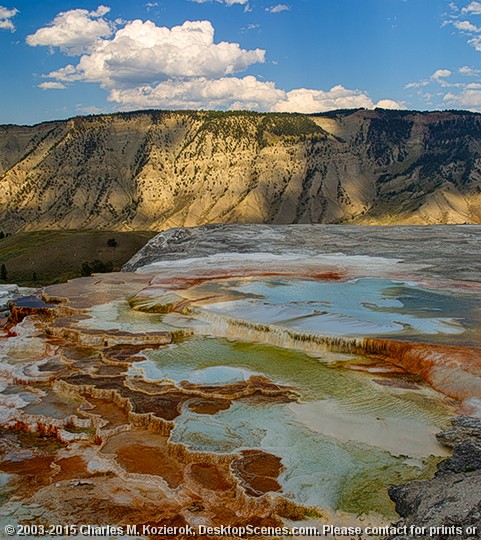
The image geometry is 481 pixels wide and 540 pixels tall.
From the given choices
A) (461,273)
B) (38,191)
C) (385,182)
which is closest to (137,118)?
(38,191)

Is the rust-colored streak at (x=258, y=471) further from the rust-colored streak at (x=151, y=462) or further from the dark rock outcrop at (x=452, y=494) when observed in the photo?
the dark rock outcrop at (x=452, y=494)

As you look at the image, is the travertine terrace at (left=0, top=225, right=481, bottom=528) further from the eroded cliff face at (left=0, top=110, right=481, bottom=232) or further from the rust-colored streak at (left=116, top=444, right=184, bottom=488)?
the eroded cliff face at (left=0, top=110, right=481, bottom=232)

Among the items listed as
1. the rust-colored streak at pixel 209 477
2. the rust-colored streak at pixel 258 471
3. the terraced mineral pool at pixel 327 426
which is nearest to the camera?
the rust-colored streak at pixel 258 471

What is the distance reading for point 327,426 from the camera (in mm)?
8250

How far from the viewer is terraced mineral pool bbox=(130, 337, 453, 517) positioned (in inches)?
268

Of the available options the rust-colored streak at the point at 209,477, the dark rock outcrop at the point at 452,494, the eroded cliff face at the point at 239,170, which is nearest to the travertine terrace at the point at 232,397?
the rust-colored streak at the point at 209,477

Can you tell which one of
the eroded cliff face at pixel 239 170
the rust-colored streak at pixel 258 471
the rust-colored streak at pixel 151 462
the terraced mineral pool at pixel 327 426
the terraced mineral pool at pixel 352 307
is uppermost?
the eroded cliff face at pixel 239 170

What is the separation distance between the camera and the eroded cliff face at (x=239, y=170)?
96500mm

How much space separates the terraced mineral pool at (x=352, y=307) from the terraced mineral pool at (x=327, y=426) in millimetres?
1542

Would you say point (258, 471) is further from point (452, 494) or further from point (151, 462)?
point (452, 494)

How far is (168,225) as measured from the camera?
93875 millimetres

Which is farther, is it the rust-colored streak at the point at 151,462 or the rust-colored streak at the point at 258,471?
the rust-colored streak at the point at 151,462

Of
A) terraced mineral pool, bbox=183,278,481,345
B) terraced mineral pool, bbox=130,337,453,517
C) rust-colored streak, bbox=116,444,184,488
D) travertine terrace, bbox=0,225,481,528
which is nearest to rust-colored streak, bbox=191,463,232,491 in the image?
travertine terrace, bbox=0,225,481,528

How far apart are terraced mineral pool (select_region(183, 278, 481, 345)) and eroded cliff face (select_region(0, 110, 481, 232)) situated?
73884mm
